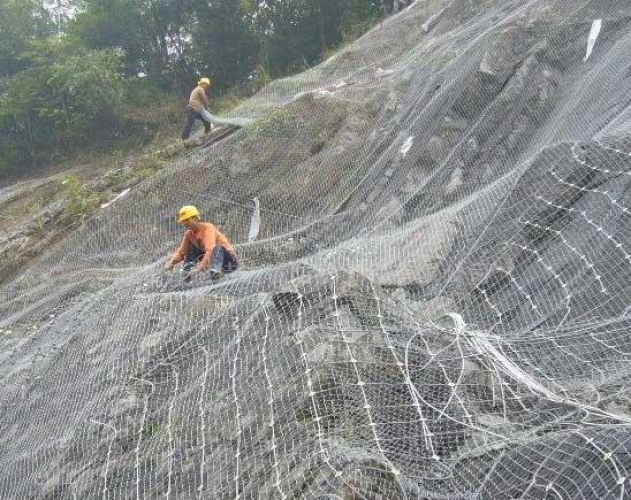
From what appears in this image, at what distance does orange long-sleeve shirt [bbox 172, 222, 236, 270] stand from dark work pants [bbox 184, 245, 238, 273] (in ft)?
0.12

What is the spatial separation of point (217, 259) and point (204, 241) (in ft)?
0.76

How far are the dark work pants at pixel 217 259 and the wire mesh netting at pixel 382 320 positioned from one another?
27cm

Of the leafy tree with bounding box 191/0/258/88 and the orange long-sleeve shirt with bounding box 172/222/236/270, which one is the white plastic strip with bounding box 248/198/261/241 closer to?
the orange long-sleeve shirt with bounding box 172/222/236/270

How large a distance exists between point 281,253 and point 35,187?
8.14 metres

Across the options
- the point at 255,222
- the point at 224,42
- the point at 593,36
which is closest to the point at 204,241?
the point at 255,222

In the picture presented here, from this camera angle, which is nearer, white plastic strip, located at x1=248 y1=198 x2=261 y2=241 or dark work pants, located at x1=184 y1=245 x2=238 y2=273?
dark work pants, located at x1=184 y1=245 x2=238 y2=273

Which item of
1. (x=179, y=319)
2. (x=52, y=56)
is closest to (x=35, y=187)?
(x=52, y=56)

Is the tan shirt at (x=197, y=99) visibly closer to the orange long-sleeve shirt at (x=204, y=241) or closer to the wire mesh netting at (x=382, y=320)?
the wire mesh netting at (x=382, y=320)

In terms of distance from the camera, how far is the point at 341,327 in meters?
3.78

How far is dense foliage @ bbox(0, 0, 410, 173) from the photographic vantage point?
14875 millimetres

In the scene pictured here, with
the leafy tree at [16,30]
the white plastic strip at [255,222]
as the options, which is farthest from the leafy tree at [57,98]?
the white plastic strip at [255,222]

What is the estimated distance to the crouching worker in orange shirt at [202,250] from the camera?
6.00m

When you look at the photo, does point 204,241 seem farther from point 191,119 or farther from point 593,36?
point 593,36

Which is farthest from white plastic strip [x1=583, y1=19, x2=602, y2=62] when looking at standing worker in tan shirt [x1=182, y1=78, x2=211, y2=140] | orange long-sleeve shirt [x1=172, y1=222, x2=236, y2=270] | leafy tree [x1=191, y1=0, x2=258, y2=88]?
leafy tree [x1=191, y1=0, x2=258, y2=88]
